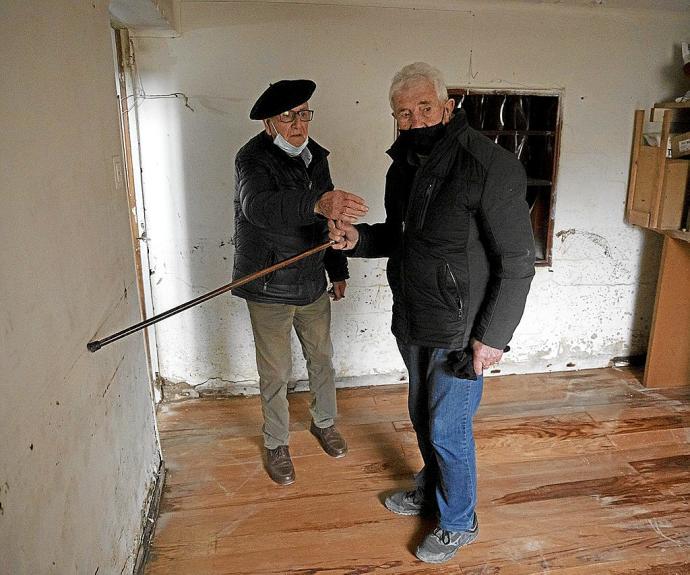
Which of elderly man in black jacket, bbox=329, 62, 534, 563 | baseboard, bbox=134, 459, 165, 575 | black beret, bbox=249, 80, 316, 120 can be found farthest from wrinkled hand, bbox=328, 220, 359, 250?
baseboard, bbox=134, 459, 165, 575

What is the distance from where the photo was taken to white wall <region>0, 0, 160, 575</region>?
0.99m

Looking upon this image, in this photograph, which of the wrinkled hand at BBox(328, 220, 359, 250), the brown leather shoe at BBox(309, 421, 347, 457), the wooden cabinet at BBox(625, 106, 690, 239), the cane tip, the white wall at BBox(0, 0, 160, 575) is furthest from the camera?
the wooden cabinet at BBox(625, 106, 690, 239)

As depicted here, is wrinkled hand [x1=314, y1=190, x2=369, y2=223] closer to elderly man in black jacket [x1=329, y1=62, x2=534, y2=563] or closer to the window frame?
elderly man in black jacket [x1=329, y1=62, x2=534, y2=563]

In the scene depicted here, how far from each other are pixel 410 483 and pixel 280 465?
511mm

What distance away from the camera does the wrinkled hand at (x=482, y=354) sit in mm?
1553

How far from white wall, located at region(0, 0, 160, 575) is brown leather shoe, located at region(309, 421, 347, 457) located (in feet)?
2.70

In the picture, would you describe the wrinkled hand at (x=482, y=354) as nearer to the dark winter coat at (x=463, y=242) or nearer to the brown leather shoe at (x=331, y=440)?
the dark winter coat at (x=463, y=242)

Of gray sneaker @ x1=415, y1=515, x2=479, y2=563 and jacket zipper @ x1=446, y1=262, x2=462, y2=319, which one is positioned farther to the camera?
gray sneaker @ x1=415, y1=515, x2=479, y2=563

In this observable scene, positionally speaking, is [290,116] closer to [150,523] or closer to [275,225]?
[275,225]

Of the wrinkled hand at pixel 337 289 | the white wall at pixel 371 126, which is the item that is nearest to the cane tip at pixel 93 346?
the wrinkled hand at pixel 337 289

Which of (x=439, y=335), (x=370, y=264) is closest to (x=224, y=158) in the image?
(x=370, y=264)

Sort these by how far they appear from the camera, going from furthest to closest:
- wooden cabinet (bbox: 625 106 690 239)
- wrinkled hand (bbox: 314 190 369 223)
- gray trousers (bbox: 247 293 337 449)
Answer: wooden cabinet (bbox: 625 106 690 239)
gray trousers (bbox: 247 293 337 449)
wrinkled hand (bbox: 314 190 369 223)

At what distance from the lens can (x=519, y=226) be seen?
4.81 feet

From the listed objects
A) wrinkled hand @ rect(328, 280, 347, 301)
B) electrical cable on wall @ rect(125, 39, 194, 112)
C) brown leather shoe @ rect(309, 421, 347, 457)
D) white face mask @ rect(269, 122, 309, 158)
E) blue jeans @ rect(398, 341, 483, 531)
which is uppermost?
electrical cable on wall @ rect(125, 39, 194, 112)
